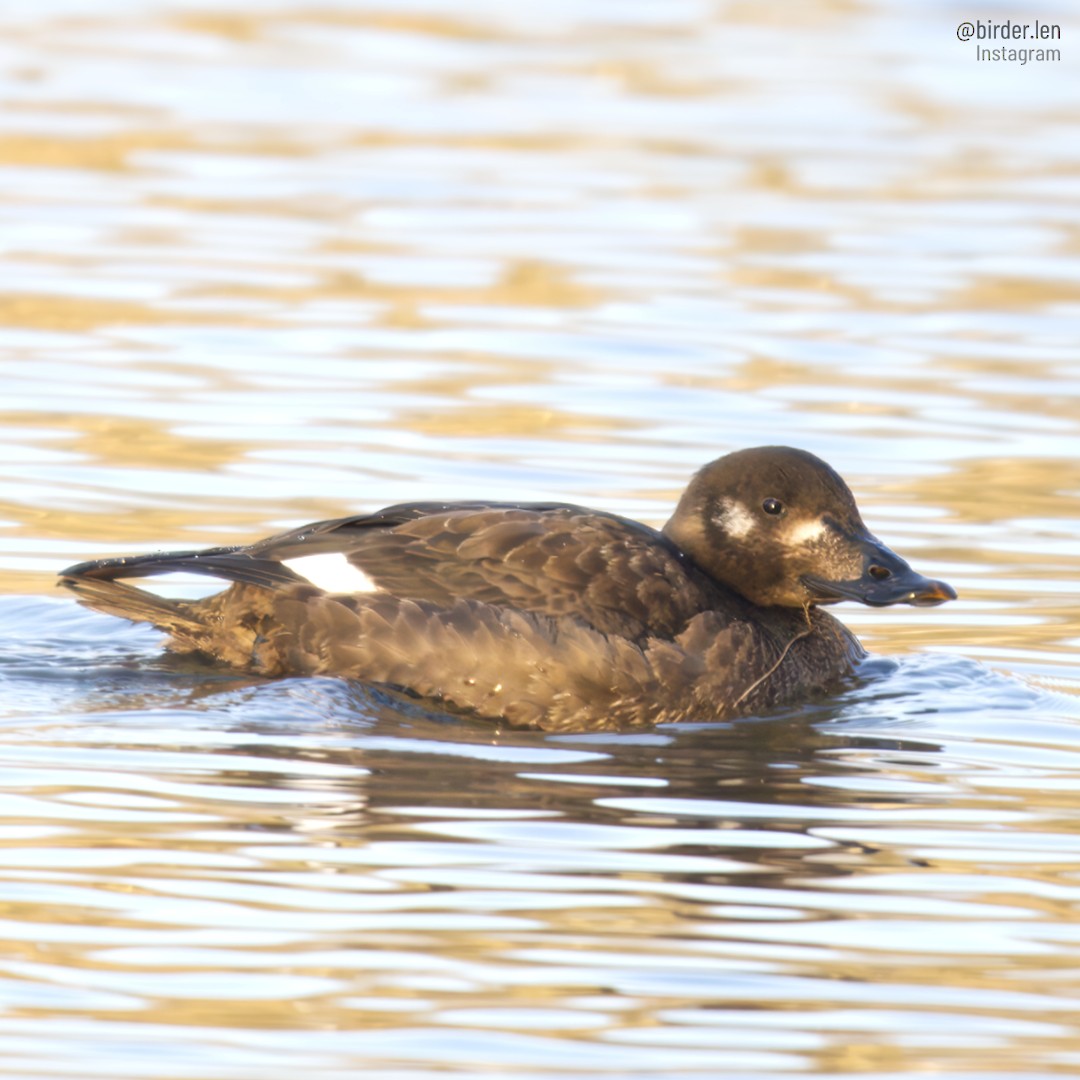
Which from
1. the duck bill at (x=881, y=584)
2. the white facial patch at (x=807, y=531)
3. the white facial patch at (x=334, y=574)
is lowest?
the duck bill at (x=881, y=584)

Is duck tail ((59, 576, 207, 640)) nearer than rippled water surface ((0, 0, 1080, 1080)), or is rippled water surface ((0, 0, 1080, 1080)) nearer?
rippled water surface ((0, 0, 1080, 1080))

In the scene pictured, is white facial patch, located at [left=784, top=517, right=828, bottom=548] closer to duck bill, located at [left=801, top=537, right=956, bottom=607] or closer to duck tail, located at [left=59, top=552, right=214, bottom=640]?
duck bill, located at [left=801, top=537, right=956, bottom=607]

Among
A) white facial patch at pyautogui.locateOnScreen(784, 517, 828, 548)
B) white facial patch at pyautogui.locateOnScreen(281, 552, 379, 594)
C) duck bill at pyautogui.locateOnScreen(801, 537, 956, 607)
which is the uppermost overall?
white facial patch at pyautogui.locateOnScreen(784, 517, 828, 548)

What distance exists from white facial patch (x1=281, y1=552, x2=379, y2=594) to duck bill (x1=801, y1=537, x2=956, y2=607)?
1.55 meters

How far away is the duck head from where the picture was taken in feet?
27.8

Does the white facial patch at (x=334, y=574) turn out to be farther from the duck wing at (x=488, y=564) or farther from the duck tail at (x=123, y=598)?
the duck tail at (x=123, y=598)

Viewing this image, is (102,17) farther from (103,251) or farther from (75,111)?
(103,251)

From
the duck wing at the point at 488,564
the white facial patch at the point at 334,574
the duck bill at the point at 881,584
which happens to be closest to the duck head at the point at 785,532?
the duck bill at the point at 881,584

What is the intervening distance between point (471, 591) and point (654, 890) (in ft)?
6.85

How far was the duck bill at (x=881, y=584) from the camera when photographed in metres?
8.29

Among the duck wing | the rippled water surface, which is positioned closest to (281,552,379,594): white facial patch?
the duck wing

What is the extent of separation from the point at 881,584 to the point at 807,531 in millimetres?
305

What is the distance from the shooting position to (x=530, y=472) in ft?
37.8

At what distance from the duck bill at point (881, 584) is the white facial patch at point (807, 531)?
0.14 metres
